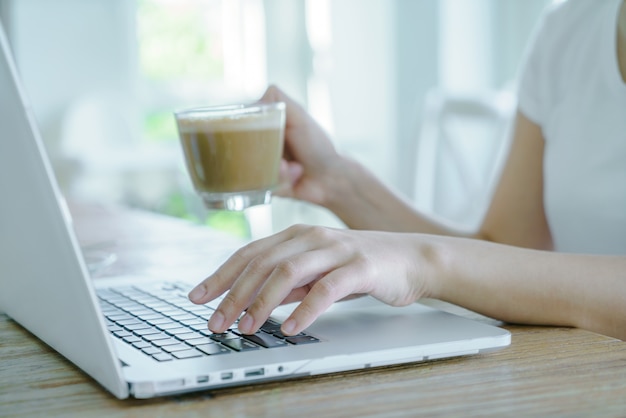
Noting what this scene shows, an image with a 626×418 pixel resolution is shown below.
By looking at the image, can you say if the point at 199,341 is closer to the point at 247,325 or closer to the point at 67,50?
the point at 247,325

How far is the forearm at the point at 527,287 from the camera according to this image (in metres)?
0.74

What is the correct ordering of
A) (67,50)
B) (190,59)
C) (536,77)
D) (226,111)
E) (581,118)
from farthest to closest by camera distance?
(190,59), (67,50), (536,77), (581,118), (226,111)

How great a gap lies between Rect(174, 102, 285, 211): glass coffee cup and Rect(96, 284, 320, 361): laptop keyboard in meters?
0.26

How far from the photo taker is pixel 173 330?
0.67 m

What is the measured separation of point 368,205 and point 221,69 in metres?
2.84

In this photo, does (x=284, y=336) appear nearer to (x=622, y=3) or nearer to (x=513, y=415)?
(x=513, y=415)

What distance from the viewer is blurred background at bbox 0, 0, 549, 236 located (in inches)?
143

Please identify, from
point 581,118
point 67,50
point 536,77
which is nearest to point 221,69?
point 67,50

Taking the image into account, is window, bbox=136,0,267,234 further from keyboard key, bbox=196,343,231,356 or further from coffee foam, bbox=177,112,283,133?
keyboard key, bbox=196,343,231,356

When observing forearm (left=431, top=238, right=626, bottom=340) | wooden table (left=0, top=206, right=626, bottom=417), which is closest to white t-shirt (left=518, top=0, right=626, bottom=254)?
forearm (left=431, top=238, right=626, bottom=340)

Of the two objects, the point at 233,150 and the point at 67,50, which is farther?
the point at 67,50

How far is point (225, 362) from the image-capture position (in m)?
0.56

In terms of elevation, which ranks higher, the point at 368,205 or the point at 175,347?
the point at 175,347

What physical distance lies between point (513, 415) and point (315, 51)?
3.55 m
